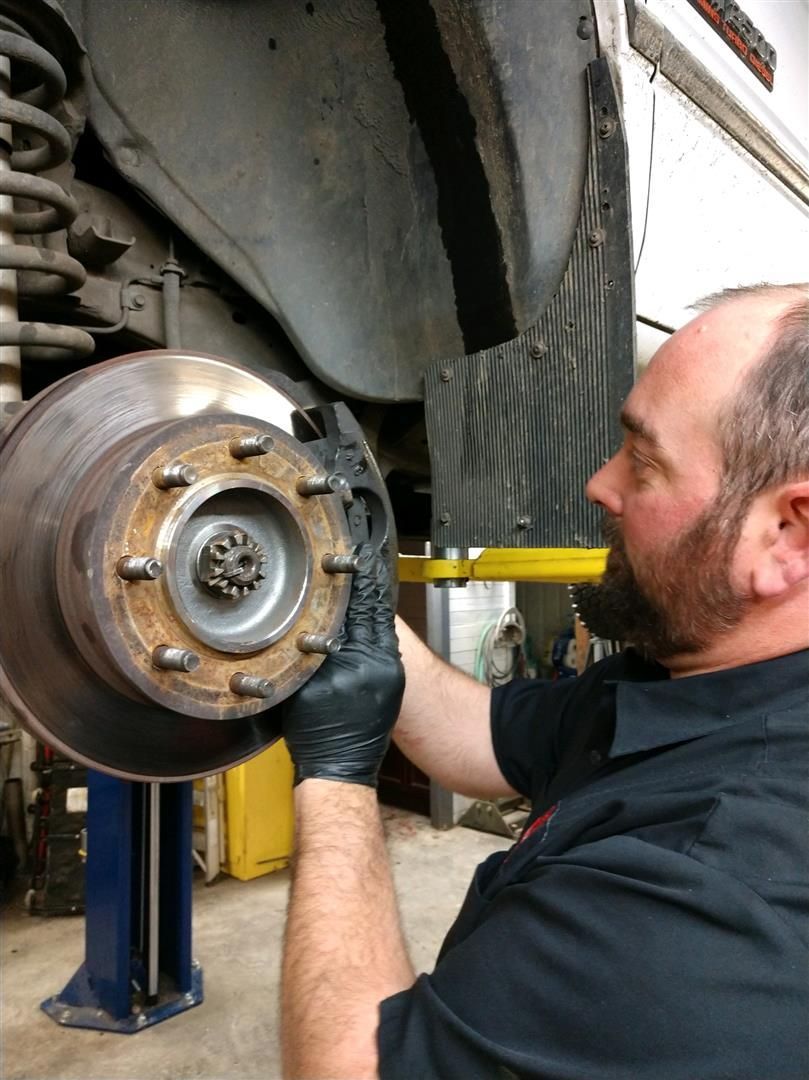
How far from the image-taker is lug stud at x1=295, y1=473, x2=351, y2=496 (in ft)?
2.20

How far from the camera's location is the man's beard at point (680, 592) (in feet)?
2.32

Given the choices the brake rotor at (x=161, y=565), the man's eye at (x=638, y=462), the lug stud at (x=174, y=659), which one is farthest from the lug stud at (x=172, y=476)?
the man's eye at (x=638, y=462)

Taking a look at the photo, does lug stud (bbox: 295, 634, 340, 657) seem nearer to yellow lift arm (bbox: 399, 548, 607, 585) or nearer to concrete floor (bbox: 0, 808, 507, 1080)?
yellow lift arm (bbox: 399, 548, 607, 585)

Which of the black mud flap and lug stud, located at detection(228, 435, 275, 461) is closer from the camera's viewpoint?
lug stud, located at detection(228, 435, 275, 461)

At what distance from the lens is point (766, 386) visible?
68 centimetres

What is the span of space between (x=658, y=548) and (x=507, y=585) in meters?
3.54

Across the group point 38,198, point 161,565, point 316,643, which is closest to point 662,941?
point 316,643

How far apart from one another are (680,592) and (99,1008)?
2.02 meters

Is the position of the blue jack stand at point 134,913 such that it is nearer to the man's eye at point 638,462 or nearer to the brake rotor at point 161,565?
the brake rotor at point 161,565

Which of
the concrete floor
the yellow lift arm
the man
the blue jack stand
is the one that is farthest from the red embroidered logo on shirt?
the blue jack stand

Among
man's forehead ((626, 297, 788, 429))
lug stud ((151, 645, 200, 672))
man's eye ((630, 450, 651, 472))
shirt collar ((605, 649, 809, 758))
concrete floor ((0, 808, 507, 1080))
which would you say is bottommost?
concrete floor ((0, 808, 507, 1080))

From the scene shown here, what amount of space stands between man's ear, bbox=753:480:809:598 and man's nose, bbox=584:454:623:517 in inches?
6.0

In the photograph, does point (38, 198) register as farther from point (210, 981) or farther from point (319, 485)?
point (210, 981)

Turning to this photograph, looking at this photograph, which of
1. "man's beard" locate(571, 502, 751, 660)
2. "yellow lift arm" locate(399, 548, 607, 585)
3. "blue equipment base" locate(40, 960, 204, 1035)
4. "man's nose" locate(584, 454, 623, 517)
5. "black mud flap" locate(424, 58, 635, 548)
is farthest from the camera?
"blue equipment base" locate(40, 960, 204, 1035)
